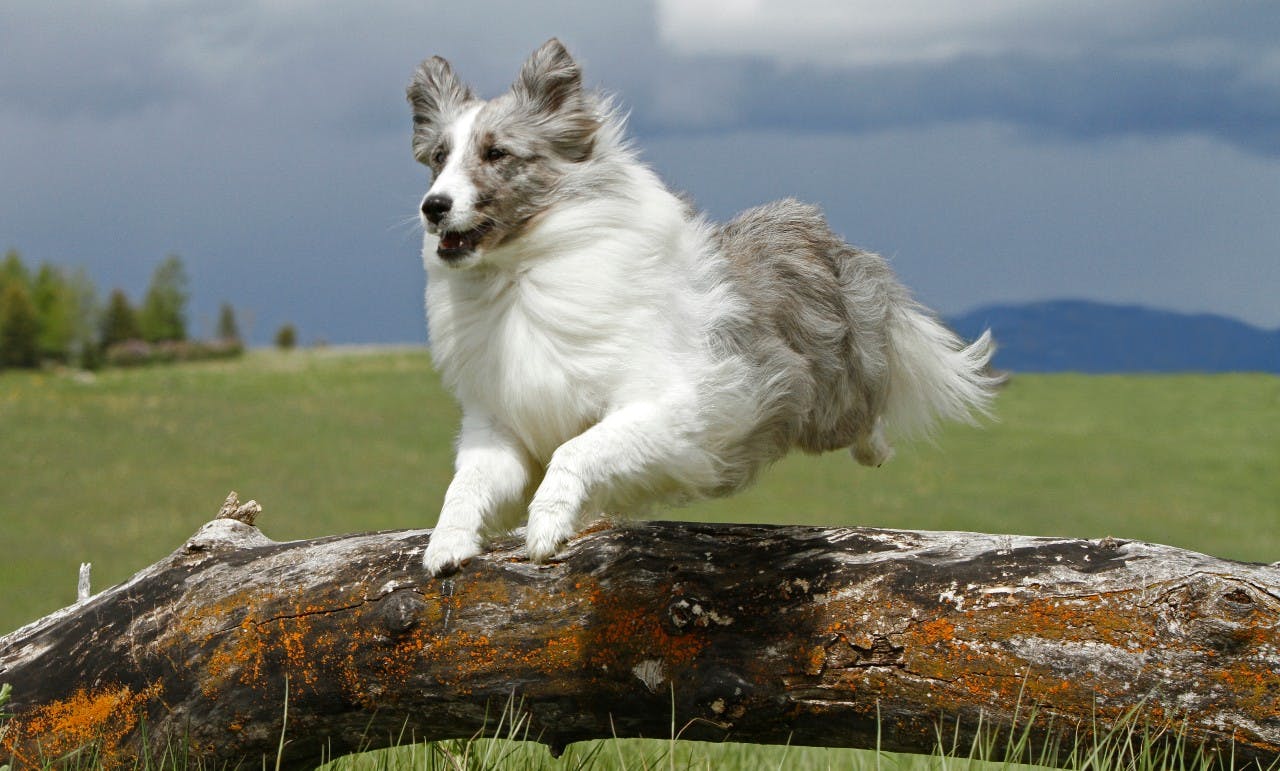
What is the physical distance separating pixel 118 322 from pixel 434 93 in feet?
124

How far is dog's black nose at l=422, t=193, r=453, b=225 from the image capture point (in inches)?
164

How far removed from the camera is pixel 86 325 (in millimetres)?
38312

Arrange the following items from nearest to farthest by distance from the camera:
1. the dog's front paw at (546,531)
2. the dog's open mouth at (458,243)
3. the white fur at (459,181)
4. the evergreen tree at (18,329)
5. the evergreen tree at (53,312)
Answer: the dog's front paw at (546,531), the white fur at (459,181), the dog's open mouth at (458,243), the evergreen tree at (18,329), the evergreen tree at (53,312)

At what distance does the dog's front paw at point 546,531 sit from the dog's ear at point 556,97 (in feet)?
4.93

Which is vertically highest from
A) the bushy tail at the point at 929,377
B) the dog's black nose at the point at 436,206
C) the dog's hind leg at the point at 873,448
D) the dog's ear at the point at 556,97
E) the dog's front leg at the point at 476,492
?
the dog's ear at the point at 556,97

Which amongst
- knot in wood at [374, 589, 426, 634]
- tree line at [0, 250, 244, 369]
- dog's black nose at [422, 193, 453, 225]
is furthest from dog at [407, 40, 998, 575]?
tree line at [0, 250, 244, 369]

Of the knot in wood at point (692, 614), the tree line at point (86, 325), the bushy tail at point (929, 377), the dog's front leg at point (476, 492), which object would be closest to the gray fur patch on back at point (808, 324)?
the bushy tail at point (929, 377)

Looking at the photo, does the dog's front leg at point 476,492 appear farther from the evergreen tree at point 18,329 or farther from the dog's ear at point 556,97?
the evergreen tree at point 18,329

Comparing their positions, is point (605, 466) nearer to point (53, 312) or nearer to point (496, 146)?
point (496, 146)

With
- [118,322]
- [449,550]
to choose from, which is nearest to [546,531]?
[449,550]

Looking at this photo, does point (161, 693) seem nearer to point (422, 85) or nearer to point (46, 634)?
point (46, 634)

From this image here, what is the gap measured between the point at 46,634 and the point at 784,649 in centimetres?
330

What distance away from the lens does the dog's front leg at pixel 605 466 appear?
13.1 ft

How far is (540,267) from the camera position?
14.9 ft
